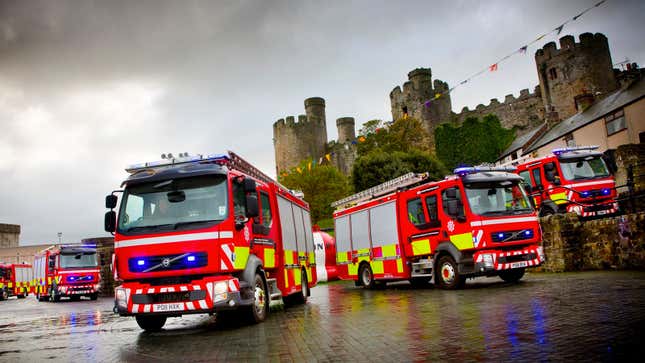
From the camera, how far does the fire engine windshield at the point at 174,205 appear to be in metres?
7.71

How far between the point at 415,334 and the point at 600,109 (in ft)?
100

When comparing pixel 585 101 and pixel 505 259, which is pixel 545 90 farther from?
pixel 505 259

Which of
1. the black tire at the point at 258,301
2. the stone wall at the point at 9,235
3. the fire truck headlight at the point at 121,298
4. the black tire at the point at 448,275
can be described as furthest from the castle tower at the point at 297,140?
the fire truck headlight at the point at 121,298

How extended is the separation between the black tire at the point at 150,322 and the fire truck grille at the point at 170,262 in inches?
53.8

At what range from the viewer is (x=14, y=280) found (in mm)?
35719

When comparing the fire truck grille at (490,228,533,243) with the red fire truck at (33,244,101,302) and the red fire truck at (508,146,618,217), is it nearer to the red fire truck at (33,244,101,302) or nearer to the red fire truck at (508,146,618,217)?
the red fire truck at (508,146,618,217)

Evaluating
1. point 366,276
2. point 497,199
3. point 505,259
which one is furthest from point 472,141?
point 505,259

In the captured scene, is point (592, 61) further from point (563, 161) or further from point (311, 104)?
point (563, 161)

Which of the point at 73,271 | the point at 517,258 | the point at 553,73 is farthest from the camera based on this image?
the point at 553,73

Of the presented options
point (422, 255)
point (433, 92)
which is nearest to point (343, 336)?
point (422, 255)

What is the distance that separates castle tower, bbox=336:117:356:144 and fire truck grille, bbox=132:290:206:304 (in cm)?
7036

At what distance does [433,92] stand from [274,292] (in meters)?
57.7

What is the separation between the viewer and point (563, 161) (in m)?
16.0

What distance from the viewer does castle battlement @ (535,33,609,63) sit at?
5306cm
